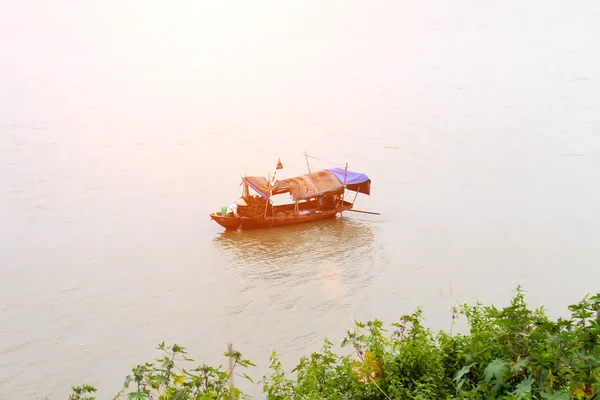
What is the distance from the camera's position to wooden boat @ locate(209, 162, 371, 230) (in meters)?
15.2

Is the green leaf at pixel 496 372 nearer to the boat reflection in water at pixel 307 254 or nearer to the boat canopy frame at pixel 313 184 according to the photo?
the boat reflection in water at pixel 307 254

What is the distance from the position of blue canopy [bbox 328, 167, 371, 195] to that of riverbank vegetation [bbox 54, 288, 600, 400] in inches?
428

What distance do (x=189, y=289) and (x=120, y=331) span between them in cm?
191

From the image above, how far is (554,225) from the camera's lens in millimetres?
15766

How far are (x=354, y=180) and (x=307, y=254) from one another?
2.59 meters

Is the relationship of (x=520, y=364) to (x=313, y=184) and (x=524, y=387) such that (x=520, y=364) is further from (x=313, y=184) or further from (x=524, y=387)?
(x=313, y=184)

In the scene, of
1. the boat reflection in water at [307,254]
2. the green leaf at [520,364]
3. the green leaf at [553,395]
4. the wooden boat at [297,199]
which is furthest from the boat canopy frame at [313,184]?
the green leaf at [553,395]

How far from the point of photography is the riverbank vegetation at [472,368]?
3777 millimetres

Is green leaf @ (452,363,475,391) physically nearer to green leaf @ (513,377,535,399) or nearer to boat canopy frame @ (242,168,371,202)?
green leaf @ (513,377,535,399)

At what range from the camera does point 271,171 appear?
18750 mm

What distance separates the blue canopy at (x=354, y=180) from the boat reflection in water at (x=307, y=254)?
0.73 m

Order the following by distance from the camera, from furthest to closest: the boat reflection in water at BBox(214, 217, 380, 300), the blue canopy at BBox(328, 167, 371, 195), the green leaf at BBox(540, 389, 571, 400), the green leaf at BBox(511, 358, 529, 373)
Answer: the blue canopy at BBox(328, 167, 371, 195) → the boat reflection in water at BBox(214, 217, 380, 300) → the green leaf at BBox(511, 358, 529, 373) → the green leaf at BBox(540, 389, 571, 400)

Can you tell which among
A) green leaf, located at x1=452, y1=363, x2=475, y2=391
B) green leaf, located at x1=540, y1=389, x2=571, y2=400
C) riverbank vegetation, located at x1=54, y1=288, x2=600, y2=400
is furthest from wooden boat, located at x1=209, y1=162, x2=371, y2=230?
green leaf, located at x1=540, y1=389, x2=571, y2=400

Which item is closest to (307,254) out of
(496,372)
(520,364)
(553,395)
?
(496,372)
